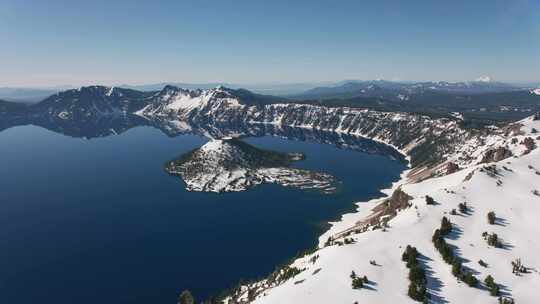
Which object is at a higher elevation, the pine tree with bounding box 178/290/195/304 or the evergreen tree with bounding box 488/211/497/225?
the evergreen tree with bounding box 488/211/497/225

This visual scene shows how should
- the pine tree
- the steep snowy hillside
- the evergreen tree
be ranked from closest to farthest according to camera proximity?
the steep snowy hillside → the pine tree → the evergreen tree

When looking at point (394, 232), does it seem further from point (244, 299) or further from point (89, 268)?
point (89, 268)

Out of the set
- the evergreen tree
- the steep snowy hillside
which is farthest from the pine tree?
the evergreen tree

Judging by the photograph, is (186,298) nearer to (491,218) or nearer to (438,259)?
(438,259)

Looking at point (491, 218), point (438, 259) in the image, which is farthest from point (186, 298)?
point (491, 218)

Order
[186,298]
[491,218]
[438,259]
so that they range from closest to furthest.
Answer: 1. [438,259]
2. [186,298]
3. [491,218]

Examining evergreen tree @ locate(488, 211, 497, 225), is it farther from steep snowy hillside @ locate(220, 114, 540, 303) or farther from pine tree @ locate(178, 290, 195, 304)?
pine tree @ locate(178, 290, 195, 304)

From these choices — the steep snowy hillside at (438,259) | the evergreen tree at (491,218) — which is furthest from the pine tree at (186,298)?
the evergreen tree at (491,218)

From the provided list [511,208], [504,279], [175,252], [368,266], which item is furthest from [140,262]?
[511,208]

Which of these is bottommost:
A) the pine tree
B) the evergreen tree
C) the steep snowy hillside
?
the pine tree

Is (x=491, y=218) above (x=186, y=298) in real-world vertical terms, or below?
above
